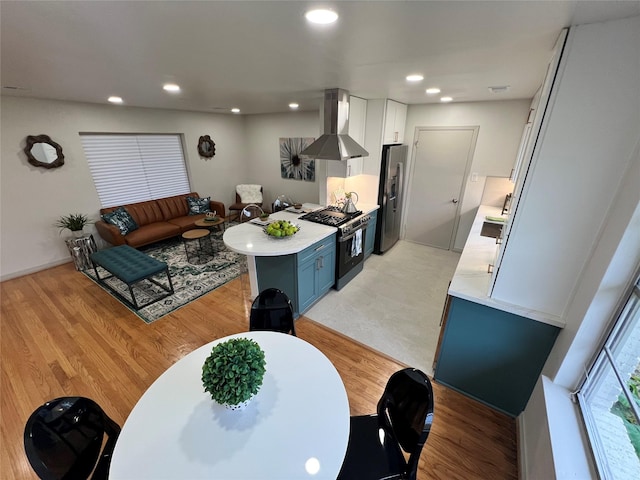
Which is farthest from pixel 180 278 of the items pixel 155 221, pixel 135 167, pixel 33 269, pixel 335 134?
pixel 335 134

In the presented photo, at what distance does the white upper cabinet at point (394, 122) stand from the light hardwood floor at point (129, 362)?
10.1 ft

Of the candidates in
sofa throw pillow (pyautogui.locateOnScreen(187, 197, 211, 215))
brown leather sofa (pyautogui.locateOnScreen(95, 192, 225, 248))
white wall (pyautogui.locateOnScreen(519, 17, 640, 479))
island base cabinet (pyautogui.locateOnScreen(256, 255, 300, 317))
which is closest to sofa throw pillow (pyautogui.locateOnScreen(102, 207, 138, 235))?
brown leather sofa (pyautogui.locateOnScreen(95, 192, 225, 248))

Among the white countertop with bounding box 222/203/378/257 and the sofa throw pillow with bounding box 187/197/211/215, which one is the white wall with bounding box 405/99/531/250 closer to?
the white countertop with bounding box 222/203/378/257

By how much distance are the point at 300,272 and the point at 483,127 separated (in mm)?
3683

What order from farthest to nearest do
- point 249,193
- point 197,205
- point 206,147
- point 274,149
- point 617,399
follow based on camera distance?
point 249,193, point 274,149, point 206,147, point 197,205, point 617,399

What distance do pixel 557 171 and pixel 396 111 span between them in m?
3.19

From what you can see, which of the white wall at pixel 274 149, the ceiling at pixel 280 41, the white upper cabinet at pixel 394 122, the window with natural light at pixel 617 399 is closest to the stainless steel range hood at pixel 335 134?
the ceiling at pixel 280 41

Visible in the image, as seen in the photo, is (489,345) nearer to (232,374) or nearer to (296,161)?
(232,374)

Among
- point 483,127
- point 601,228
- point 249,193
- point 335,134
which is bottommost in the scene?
point 249,193

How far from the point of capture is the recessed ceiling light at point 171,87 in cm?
281

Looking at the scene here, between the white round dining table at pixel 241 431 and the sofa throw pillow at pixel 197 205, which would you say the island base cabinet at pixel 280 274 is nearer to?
the white round dining table at pixel 241 431

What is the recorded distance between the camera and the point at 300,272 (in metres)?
2.88

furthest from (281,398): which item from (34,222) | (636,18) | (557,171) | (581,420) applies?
(34,222)

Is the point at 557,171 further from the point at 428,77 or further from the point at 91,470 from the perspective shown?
the point at 91,470
